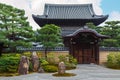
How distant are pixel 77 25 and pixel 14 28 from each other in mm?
13225

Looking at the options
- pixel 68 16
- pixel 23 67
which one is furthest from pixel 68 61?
pixel 68 16

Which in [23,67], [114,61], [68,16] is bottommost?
[23,67]

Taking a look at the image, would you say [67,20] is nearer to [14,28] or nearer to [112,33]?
[112,33]

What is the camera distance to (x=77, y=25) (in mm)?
40094

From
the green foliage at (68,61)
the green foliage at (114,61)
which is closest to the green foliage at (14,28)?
the green foliage at (68,61)

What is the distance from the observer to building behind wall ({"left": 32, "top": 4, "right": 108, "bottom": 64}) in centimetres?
3322

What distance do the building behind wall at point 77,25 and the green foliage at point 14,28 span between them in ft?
17.3

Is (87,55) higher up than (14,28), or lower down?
lower down

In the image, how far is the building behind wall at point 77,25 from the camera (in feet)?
109

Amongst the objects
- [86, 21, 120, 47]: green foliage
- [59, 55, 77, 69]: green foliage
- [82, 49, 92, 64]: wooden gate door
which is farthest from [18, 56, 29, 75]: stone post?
[86, 21, 120, 47]: green foliage

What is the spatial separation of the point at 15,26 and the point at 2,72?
26.7ft

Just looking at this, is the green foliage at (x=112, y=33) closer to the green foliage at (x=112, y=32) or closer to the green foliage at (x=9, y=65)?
the green foliage at (x=112, y=32)

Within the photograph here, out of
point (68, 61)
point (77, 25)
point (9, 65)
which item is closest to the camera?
point (9, 65)

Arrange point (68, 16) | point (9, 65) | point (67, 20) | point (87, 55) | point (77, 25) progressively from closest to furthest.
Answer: point (9, 65)
point (87, 55)
point (67, 20)
point (77, 25)
point (68, 16)
